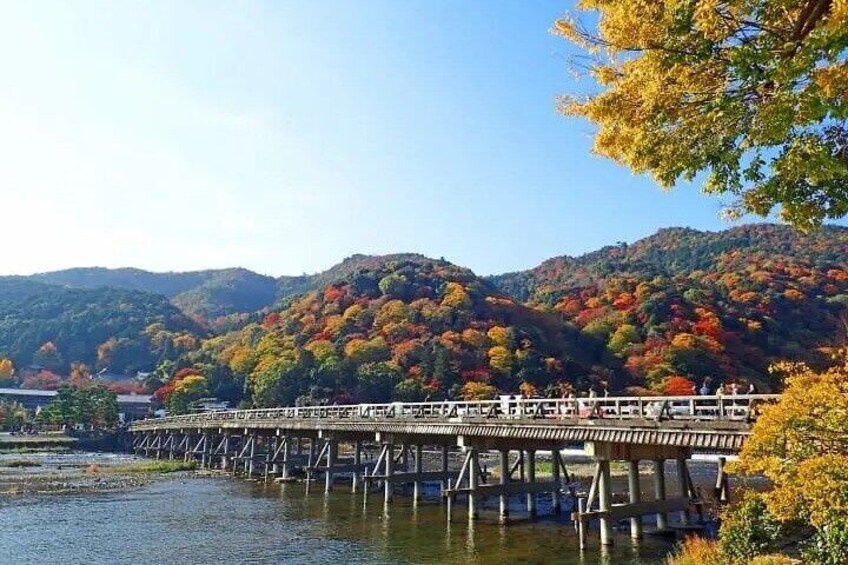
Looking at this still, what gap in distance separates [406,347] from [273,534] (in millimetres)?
52009

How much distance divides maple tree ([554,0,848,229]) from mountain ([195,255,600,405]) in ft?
165

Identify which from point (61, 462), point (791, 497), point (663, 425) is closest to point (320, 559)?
point (663, 425)

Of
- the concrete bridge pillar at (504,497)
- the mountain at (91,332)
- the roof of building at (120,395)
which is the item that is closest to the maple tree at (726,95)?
the concrete bridge pillar at (504,497)

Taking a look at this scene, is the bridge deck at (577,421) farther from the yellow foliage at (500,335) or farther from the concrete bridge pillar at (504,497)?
the yellow foliage at (500,335)

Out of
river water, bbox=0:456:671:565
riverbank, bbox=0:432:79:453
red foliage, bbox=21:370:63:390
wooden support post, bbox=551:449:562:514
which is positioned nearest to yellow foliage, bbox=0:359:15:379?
red foliage, bbox=21:370:63:390

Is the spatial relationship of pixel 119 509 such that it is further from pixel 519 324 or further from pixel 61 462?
pixel 519 324

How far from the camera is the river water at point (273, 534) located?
20.3 meters

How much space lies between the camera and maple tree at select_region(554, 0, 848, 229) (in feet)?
25.7

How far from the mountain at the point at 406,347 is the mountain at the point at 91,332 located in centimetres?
4215

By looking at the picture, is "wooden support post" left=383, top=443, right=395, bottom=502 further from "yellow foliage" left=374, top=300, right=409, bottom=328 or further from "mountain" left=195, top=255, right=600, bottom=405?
"yellow foliage" left=374, top=300, right=409, bottom=328

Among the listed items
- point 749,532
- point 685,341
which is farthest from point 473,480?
point 685,341

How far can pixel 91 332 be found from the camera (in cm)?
13850

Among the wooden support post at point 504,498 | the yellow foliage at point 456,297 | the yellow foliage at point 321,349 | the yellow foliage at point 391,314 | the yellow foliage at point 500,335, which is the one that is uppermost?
the yellow foliage at point 456,297

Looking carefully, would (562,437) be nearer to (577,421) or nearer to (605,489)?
(577,421)
